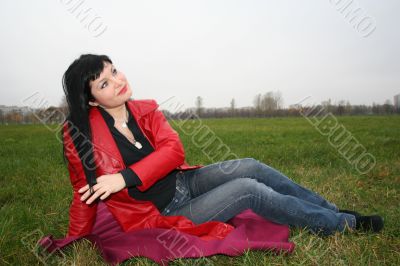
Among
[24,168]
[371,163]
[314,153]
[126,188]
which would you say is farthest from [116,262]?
[314,153]

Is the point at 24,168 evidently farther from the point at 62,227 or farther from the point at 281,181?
the point at 281,181

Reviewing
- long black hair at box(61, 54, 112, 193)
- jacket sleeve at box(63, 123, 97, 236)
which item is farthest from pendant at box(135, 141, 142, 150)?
jacket sleeve at box(63, 123, 97, 236)

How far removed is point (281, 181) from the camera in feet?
10.4

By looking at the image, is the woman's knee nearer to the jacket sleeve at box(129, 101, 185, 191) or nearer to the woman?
the woman

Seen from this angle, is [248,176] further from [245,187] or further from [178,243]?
[178,243]

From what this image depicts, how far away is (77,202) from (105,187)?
1.22 ft

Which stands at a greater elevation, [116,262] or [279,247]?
[279,247]

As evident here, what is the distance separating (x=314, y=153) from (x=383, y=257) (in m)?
5.10

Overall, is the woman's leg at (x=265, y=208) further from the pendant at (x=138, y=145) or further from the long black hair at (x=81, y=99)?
the long black hair at (x=81, y=99)

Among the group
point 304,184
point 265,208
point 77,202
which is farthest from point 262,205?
point 304,184

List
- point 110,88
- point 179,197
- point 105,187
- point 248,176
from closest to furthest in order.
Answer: point 105,187
point 110,88
point 179,197
point 248,176

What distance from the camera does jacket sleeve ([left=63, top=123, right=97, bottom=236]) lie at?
2.76 meters

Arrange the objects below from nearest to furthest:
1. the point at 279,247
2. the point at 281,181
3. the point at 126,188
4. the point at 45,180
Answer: the point at 279,247 < the point at 126,188 < the point at 281,181 < the point at 45,180

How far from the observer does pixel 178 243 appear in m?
2.67
